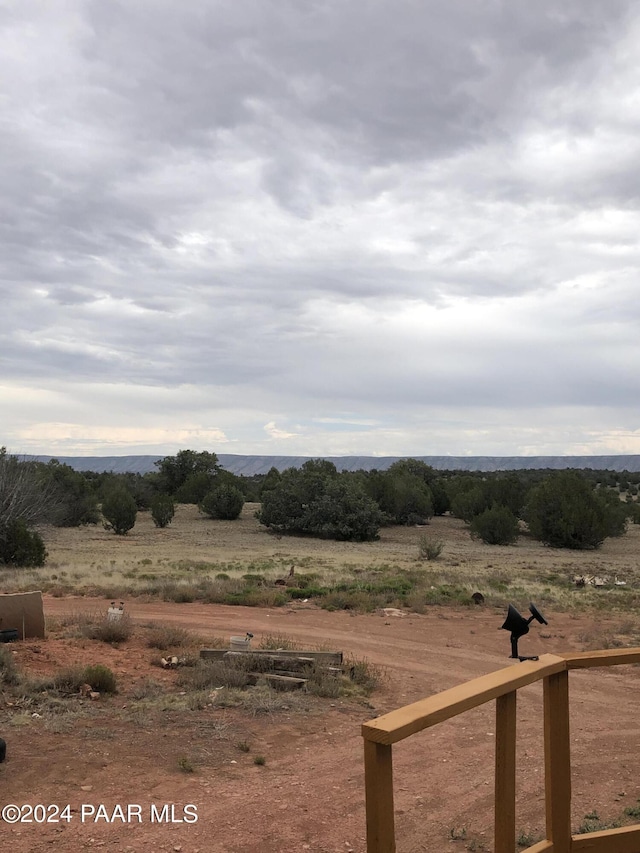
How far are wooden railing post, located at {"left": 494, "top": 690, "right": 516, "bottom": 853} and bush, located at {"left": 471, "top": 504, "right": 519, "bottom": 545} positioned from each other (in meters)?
42.5

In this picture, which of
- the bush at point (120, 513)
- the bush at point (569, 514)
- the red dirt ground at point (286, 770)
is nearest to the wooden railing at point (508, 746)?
the red dirt ground at point (286, 770)

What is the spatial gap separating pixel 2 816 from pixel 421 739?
4450 mm

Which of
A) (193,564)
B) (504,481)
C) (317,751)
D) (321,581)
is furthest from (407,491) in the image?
(317,751)

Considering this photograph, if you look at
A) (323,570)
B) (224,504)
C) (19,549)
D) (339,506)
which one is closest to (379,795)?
(323,570)

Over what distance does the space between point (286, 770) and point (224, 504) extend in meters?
50.7

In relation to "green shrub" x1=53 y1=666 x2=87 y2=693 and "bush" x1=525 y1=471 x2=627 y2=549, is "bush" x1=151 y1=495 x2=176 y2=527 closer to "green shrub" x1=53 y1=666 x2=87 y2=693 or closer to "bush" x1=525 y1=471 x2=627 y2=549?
"bush" x1=525 y1=471 x2=627 y2=549

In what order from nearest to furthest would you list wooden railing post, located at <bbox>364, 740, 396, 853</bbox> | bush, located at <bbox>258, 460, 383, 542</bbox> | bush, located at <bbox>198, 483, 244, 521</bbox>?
wooden railing post, located at <bbox>364, 740, 396, 853</bbox> → bush, located at <bbox>258, 460, 383, 542</bbox> → bush, located at <bbox>198, 483, 244, 521</bbox>

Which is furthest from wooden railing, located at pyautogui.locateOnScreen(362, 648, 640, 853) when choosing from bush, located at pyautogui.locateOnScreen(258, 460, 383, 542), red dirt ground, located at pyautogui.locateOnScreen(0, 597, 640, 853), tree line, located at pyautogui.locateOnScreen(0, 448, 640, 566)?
bush, located at pyautogui.locateOnScreen(258, 460, 383, 542)

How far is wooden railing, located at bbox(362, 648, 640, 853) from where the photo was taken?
258cm

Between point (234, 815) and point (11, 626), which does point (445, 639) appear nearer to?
point (11, 626)

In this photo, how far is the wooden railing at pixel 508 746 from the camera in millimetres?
2582

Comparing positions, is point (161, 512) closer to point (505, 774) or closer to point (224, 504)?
point (224, 504)

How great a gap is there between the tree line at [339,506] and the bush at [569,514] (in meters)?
0.06

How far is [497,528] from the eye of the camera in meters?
44.3
